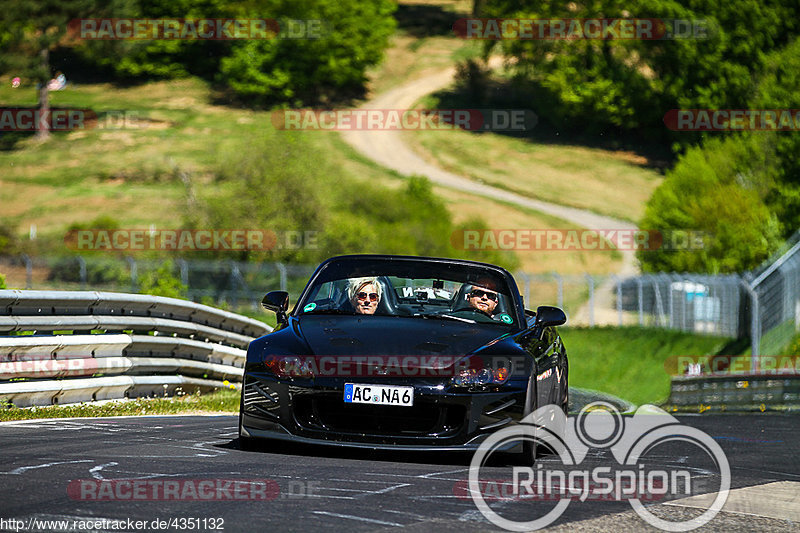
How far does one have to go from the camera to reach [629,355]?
3077 cm

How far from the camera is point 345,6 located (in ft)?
314

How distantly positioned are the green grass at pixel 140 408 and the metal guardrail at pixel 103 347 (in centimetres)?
13

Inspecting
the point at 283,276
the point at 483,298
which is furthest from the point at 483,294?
the point at 283,276

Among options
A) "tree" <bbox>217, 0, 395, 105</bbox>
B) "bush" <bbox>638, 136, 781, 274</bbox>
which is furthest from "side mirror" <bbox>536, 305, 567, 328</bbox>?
"tree" <bbox>217, 0, 395, 105</bbox>

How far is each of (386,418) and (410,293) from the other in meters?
1.86

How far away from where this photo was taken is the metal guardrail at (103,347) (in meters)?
10.9

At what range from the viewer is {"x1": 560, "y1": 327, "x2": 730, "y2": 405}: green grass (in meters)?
27.8

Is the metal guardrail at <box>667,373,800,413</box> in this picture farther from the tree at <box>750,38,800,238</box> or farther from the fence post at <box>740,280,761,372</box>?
the tree at <box>750,38,800,238</box>

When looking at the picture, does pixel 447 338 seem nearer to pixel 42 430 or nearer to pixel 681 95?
pixel 42 430

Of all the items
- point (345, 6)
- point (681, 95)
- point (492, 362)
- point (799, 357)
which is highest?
point (345, 6)

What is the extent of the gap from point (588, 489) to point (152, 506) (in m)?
2.60

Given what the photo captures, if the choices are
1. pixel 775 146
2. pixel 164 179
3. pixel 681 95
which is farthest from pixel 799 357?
pixel 681 95

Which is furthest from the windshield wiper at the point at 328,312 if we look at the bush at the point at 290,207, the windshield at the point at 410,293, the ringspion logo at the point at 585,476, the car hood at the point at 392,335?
the bush at the point at 290,207

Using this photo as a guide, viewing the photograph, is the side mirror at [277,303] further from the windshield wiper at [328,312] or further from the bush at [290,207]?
the bush at [290,207]
